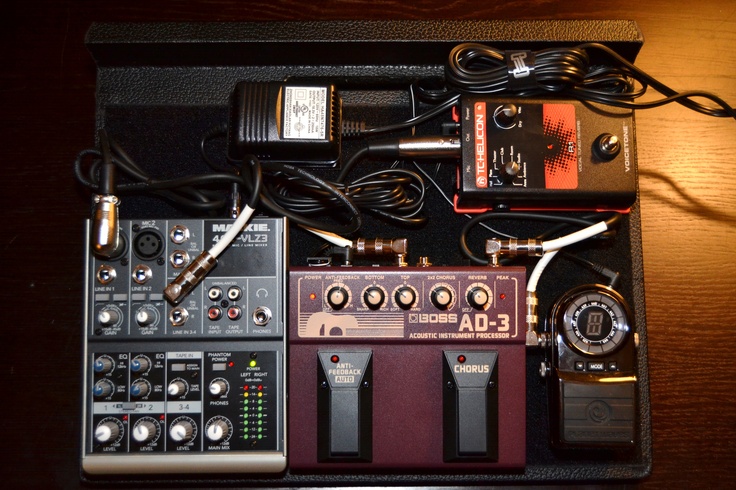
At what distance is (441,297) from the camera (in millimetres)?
976

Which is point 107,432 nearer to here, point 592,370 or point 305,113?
point 305,113

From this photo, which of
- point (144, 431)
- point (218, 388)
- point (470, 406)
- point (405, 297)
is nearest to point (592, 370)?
point (470, 406)

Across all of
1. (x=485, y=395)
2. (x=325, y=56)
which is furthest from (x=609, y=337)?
(x=325, y=56)

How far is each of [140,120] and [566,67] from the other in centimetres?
80

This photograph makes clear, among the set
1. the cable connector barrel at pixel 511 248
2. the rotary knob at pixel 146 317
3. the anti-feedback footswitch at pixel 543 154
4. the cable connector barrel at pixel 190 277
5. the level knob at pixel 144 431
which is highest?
→ the anti-feedback footswitch at pixel 543 154

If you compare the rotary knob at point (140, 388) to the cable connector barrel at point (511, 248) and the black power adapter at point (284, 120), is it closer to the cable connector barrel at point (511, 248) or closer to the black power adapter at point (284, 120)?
the black power adapter at point (284, 120)

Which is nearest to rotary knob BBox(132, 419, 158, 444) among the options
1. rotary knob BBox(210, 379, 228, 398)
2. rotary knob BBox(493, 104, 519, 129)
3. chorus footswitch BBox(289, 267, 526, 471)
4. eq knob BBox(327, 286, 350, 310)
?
rotary knob BBox(210, 379, 228, 398)

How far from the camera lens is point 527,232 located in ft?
3.78

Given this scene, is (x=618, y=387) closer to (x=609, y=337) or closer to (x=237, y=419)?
(x=609, y=337)

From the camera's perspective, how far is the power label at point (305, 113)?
41.3 inches

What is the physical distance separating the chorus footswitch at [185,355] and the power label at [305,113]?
165 mm

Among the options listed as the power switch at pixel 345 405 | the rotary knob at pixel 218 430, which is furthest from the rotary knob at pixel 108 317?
the power switch at pixel 345 405

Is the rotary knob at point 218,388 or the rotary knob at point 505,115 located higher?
the rotary knob at point 505,115

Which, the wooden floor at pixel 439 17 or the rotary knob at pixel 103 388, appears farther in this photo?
the wooden floor at pixel 439 17
